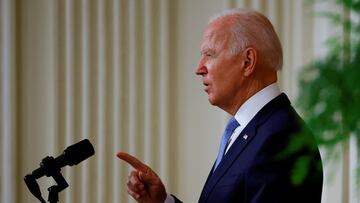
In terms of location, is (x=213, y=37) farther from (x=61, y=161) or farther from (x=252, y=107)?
(x=61, y=161)

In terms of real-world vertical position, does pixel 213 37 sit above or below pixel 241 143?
above

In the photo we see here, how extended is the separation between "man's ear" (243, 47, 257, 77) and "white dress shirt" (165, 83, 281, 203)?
0.21 feet

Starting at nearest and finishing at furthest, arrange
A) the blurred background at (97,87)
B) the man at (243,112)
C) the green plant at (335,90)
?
the green plant at (335,90), the man at (243,112), the blurred background at (97,87)

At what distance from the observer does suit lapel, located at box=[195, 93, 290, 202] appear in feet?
5.09

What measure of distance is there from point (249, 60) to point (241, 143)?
0.26 metres

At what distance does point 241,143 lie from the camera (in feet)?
5.13

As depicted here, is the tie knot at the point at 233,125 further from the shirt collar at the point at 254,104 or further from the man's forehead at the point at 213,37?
the man's forehead at the point at 213,37

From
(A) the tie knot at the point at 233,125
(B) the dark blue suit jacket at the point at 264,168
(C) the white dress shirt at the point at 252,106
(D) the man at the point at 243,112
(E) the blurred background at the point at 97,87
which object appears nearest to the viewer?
(B) the dark blue suit jacket at the point at 264,168

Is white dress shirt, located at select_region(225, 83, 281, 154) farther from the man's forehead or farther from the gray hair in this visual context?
the man's forehead

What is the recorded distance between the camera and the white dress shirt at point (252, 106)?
5.38 feet

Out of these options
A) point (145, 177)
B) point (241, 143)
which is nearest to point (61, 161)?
point (145, 177)

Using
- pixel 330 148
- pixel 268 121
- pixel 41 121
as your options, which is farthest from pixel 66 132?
pixel 330 148

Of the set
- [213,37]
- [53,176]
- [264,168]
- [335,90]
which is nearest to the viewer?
[335,90]

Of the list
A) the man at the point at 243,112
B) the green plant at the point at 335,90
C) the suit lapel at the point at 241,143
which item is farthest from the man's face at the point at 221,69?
the green plant at the point at 335,90
